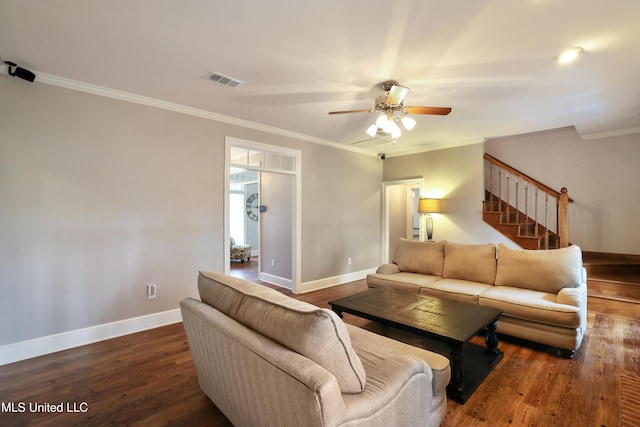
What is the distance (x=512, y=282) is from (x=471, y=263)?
1.58 ft

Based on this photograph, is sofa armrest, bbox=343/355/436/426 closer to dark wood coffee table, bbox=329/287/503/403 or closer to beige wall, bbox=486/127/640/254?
dark wood coffee table, bbox=329/287/503/403

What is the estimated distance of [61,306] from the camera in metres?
2.93

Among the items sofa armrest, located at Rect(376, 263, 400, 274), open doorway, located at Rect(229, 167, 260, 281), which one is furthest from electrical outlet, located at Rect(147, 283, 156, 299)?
open doorway, located at Rect(229, 167, 260, 281)

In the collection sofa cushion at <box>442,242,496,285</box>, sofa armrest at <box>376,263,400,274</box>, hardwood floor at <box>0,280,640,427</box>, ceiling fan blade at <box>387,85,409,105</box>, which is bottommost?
hardwood floor at <box>0,280,640,427</box>

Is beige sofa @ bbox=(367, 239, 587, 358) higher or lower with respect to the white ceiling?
lower

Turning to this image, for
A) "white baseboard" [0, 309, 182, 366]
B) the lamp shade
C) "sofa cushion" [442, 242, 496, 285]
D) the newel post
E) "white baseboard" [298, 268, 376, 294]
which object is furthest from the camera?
the lamp shade

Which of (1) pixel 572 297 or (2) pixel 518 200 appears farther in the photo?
(2) pixel 518 200

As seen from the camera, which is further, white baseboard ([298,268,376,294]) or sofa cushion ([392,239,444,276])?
white baseboard ([298,268,376,294])

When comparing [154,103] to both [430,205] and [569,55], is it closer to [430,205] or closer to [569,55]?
[569,55]

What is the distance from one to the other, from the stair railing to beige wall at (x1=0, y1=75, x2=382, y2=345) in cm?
441

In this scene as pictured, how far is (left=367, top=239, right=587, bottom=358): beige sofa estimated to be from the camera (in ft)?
8.89

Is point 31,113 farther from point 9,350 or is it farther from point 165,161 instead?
point 9,350

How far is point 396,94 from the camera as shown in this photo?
282 centimetres

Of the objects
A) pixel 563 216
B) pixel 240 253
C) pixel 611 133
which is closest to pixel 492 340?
pixel 563 216
